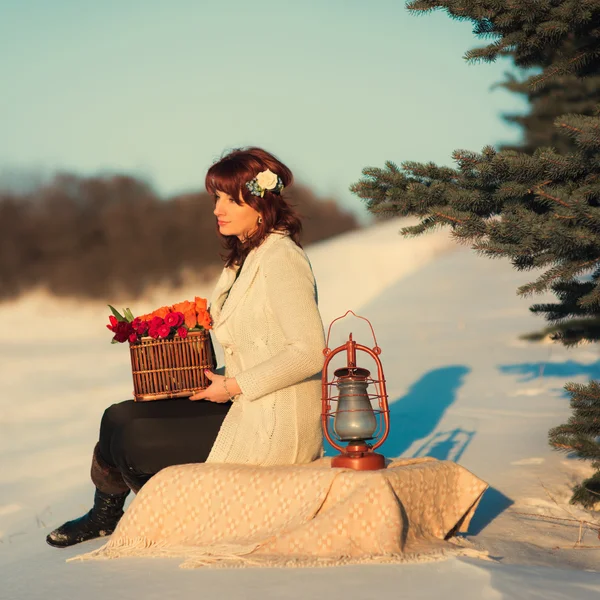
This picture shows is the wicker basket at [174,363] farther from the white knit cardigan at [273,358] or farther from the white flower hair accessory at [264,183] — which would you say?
the white flower hair accessory at [264,183]

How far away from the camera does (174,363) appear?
13.5 feet

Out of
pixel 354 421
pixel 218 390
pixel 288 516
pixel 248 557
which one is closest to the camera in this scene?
pixel 248 557

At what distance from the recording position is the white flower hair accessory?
13.3ft

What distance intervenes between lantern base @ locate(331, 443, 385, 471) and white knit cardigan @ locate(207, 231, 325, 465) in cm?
27

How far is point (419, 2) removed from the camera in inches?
179

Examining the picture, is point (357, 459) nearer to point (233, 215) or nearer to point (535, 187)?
point (233, 215)

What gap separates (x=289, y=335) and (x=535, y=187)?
128cm

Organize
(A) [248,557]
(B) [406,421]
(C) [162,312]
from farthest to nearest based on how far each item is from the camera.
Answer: (B) [406,421]
(C) [162,312]
(A) [248,557]

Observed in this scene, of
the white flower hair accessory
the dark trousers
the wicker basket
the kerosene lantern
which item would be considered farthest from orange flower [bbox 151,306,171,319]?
the kerosene lantern

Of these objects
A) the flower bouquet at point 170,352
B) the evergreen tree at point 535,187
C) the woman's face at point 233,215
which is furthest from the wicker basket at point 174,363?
the evergreen tree at point 535,187

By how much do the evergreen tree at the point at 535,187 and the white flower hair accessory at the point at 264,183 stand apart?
683mm

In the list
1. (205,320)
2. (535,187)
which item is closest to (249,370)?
(205,320)

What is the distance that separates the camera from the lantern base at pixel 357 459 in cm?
376

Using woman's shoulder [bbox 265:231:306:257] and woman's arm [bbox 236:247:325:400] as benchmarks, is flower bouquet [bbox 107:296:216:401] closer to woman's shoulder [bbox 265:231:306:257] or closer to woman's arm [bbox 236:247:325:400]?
woman's arm [bbox 236:247:325:400]
